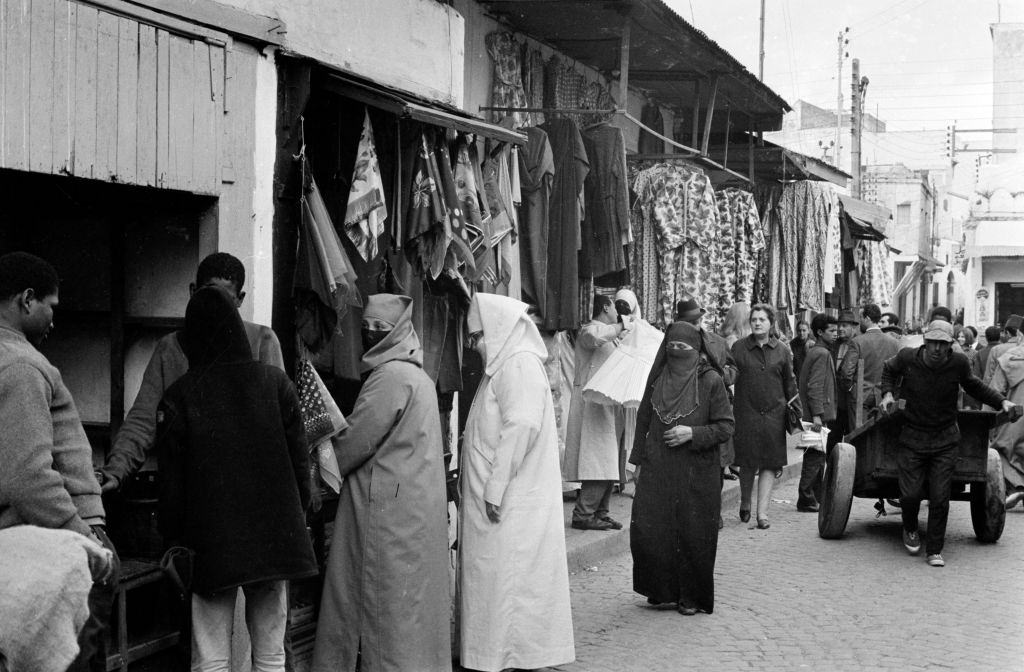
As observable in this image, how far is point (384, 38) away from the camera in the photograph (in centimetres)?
738

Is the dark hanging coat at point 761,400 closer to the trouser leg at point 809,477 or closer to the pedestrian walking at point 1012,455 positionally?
the trouser leg at point 809,477

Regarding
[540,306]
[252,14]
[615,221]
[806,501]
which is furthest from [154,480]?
[806,501]

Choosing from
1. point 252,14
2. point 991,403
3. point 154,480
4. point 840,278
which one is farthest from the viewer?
point 840,278

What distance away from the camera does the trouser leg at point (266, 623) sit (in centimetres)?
490

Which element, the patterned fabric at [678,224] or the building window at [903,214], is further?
the building window at [903,214]

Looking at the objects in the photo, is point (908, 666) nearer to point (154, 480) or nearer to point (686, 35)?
point (154, 480)

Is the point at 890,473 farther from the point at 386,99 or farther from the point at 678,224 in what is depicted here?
the point at 386,99

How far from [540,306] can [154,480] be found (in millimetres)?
4720

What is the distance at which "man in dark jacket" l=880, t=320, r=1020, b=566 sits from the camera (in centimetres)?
916

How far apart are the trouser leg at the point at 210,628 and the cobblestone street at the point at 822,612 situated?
7.43ft

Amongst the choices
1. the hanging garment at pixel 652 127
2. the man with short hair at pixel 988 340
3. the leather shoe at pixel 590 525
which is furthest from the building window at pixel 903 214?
the leather shoe at pixel 590 525

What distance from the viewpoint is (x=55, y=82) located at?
488 centimetres

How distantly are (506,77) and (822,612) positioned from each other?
5326 millimetres

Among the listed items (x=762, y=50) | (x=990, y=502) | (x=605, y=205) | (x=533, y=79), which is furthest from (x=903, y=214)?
(x=605, y=205)
